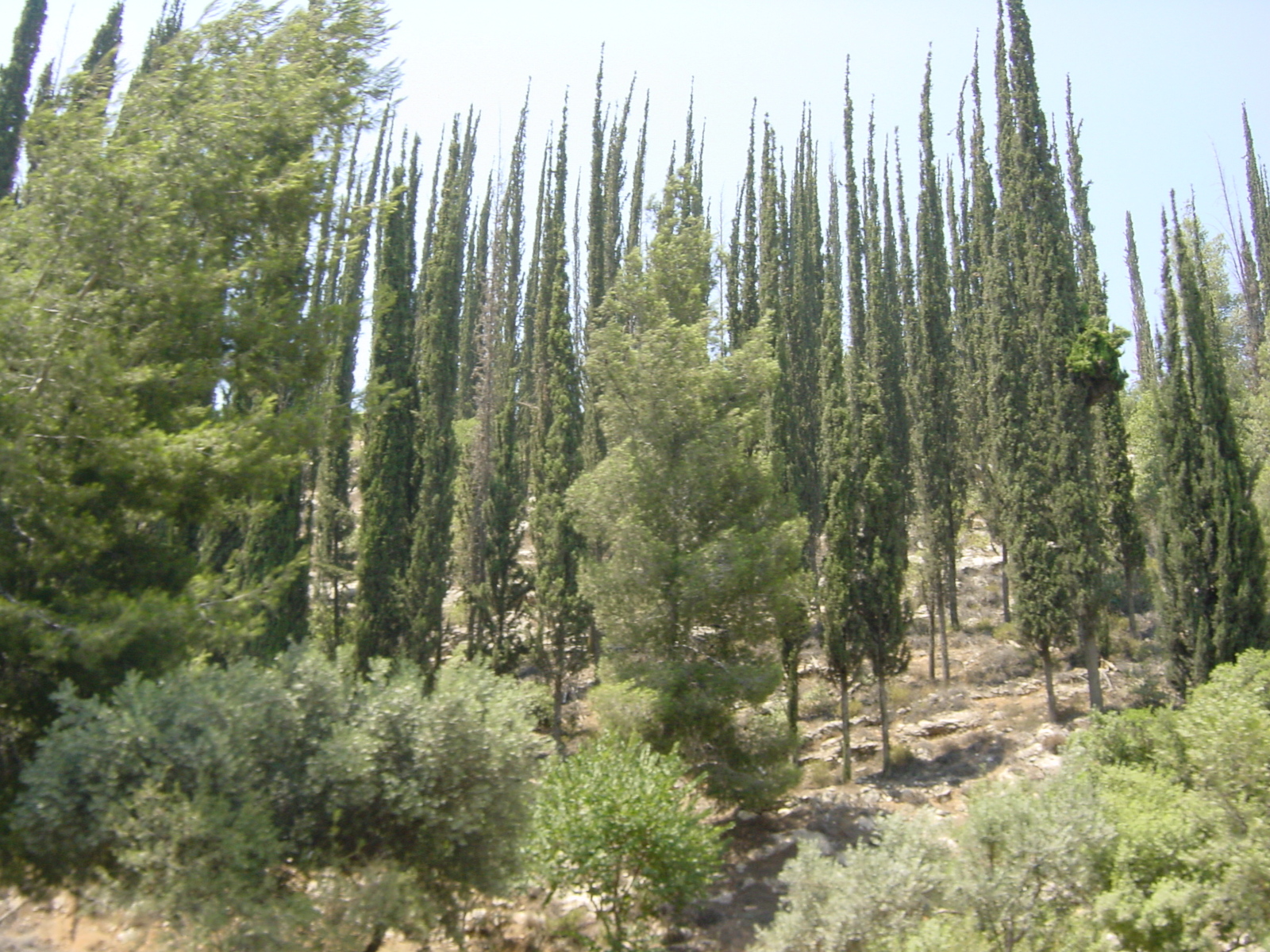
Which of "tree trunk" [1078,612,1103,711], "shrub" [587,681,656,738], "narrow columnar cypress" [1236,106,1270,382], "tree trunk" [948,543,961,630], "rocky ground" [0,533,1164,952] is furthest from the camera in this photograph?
"narrow columnar cypress" [1236,106,1270,382]

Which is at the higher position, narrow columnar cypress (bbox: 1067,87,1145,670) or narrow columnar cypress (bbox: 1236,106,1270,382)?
narrow columnar cypress (bbox: 1236,106,1270,382)

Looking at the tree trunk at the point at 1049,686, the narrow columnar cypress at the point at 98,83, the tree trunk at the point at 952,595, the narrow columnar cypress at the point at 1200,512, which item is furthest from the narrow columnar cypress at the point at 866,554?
the narrow columnar cypress at the point at 98,83

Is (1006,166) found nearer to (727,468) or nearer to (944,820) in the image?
(727,468)

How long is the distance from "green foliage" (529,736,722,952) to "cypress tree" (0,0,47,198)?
2070 cm

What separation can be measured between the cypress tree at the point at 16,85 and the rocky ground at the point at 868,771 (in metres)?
18.3

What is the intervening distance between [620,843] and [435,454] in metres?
16.0

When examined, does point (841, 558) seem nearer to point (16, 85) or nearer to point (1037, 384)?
point (1037, 384)

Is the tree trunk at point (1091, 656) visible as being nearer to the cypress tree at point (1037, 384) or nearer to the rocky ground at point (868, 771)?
the cypress tree at point (1037, 384)

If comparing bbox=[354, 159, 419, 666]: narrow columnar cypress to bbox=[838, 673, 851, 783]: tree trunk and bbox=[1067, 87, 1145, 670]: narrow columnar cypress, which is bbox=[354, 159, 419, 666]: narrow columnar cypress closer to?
bbox=[838, 673, 851, 783]: tree trunk

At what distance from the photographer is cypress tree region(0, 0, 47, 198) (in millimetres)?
22406

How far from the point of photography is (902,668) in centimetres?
1922

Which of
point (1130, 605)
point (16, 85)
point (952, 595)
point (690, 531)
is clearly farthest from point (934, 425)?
point (16, 85)

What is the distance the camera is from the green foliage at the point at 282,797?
22.1ft

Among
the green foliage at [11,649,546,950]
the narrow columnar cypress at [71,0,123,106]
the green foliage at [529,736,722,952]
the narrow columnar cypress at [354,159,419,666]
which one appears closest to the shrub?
the green foliage at [529,736,722,952]
